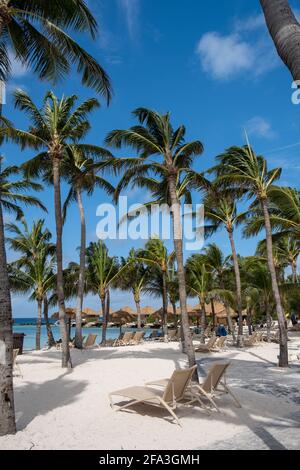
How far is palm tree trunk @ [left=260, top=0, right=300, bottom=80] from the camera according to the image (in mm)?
4355

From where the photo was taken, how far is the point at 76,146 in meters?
16.4

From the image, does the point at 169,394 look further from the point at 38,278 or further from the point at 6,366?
the point at 38,278

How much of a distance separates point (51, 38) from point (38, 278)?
60.1ft

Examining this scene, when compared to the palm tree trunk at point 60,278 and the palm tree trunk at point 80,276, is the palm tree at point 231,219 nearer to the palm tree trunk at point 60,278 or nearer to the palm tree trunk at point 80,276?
the palm tree trunk at point 80,276

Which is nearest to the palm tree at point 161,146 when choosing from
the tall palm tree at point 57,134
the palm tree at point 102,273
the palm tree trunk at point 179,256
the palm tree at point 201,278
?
the palm tree trunk at point 179,256

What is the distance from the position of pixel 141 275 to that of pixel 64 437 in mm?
31194

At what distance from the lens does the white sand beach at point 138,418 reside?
17.6 ft

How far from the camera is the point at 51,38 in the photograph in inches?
350

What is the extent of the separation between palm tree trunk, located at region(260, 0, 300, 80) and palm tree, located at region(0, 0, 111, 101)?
5.00m

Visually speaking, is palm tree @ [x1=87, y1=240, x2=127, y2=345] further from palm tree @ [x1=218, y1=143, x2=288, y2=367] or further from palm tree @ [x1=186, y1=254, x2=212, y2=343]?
palm tree @ [x1=218, y1=143, x2=288, y2=367]

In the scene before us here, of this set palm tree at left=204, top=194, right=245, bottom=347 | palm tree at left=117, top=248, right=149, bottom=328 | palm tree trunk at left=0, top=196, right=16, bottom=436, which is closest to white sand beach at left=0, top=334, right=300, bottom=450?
palm tree trunk at left=0, top=196, right=16, bottom=436

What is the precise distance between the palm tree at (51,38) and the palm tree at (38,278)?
1745cm
